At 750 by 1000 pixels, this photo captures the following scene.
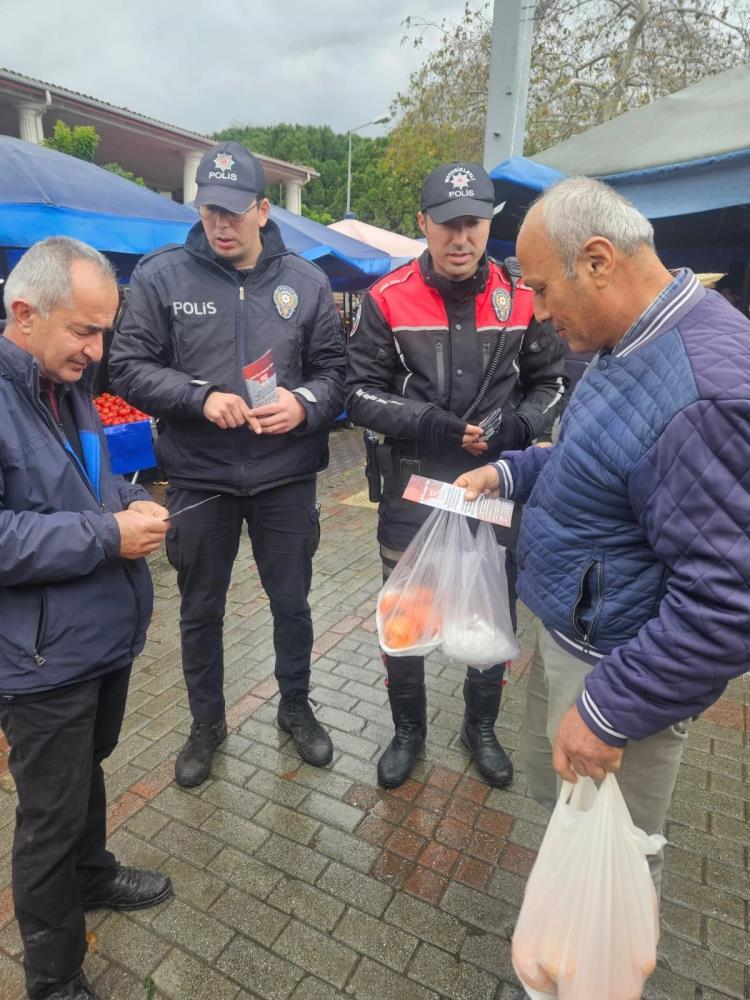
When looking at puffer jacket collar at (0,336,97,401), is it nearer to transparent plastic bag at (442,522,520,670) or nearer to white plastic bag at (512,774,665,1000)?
transparent plastic bag at (442,522,520,670)

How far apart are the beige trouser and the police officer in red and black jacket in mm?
612

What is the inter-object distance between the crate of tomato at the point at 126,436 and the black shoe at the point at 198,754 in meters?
3.48

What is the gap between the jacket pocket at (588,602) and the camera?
4.83ft

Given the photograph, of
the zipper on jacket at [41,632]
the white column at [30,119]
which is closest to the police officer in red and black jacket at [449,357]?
the zipper on jacket at [41,632]

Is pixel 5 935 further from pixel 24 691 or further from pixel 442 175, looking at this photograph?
pixel 442 175

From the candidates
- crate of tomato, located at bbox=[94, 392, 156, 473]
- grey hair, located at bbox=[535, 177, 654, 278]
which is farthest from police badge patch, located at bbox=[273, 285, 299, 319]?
crate of tomato, located at bbox=[94, 392, 156, 473]

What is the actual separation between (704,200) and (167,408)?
340 centimetres

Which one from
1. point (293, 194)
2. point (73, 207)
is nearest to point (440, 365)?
point (73, 207)

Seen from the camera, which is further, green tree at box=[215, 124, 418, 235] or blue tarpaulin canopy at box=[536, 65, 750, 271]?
green tree at box=[215, 124, 418, 235]

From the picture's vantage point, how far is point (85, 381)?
6.13ft

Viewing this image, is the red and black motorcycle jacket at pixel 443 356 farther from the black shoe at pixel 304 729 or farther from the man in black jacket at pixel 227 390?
the black shoe at pixel 304 729

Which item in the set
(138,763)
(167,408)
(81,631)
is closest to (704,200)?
(167,408)

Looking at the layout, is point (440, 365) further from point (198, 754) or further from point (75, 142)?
Result: point (75, 142)

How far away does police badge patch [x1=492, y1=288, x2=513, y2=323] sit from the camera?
2369 mm
